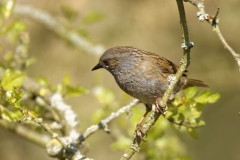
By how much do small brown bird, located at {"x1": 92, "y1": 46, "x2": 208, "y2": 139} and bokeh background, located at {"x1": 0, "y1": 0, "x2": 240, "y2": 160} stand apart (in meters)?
1.93

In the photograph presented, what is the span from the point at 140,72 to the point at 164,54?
126 inches

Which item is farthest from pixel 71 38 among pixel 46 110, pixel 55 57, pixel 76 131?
pixel 76 131

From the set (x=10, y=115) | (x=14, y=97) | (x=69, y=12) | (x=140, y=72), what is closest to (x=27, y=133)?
(x=10, y=115)

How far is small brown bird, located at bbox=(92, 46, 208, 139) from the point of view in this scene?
A: 12.7 ft

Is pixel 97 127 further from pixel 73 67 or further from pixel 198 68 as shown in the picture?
pixel 73 67

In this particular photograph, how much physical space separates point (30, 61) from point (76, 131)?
0.96 m

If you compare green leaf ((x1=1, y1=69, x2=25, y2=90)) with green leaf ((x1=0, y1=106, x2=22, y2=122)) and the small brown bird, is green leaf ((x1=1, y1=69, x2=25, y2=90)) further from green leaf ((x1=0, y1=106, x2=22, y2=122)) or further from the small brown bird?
the small brown bird

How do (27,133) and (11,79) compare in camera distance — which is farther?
(27,133)

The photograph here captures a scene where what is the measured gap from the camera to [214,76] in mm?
6227

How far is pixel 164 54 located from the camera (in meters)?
7.12

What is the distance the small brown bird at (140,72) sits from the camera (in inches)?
152

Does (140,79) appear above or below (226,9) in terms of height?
below

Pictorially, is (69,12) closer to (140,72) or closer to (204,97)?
(140,72)

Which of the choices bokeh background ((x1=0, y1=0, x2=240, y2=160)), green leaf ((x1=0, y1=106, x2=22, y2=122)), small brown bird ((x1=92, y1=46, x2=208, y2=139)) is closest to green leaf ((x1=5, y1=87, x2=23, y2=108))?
green leaf ((x1=0, y1=106, x2=22, y2=122))
